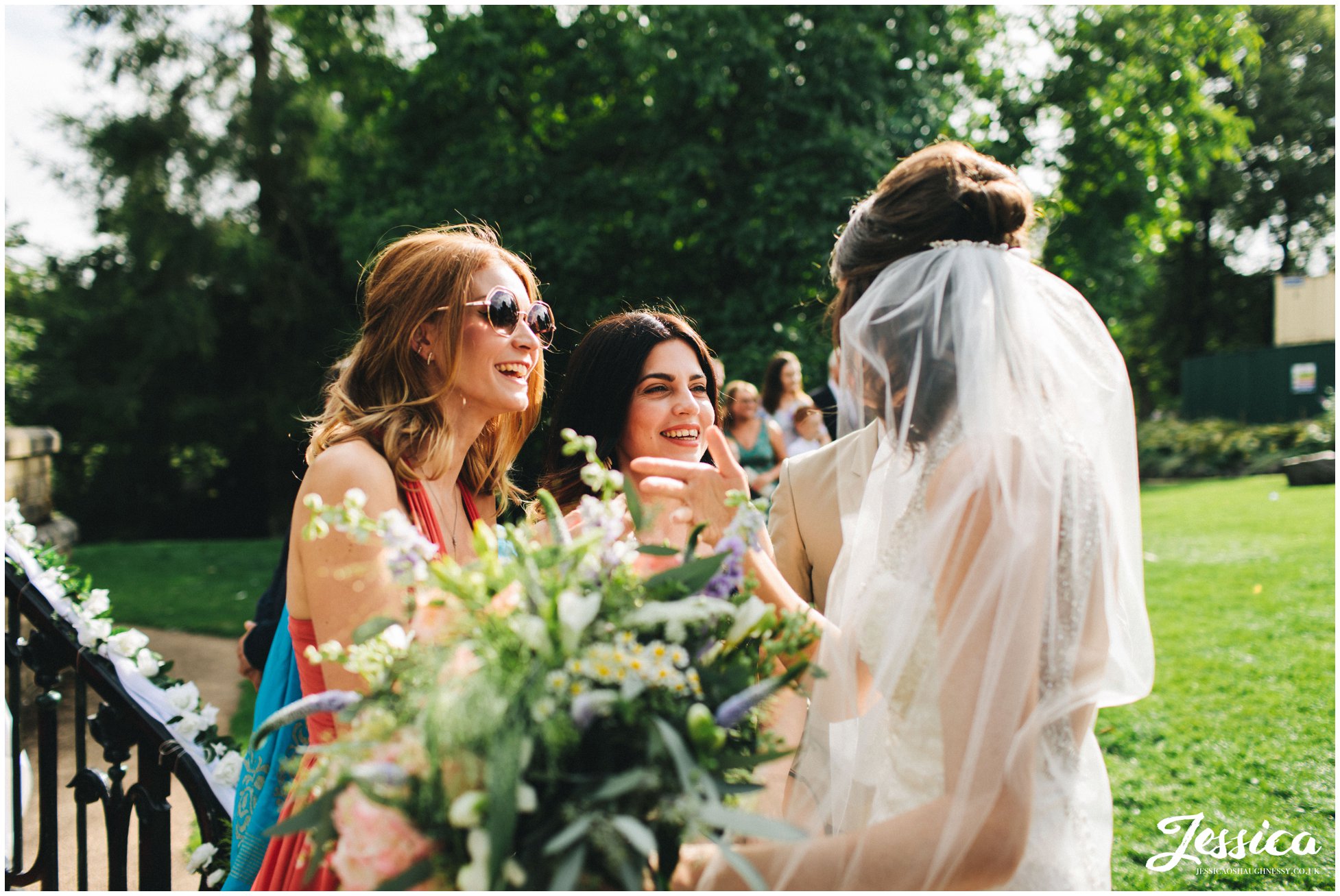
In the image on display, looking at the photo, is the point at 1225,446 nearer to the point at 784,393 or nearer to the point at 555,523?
the point at 784,393

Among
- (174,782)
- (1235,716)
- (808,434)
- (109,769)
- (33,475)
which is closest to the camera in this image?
(109,769)

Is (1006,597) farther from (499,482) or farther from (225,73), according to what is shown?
(225,73)

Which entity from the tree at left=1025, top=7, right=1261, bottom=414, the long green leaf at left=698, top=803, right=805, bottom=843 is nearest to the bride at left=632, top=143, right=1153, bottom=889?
the long green leaf at left=698, top=803, right=805, bottom=843

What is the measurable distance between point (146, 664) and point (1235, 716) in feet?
18.7

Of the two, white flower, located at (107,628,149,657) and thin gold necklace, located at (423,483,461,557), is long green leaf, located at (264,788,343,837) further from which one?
white flower, located at (107,628,149,657)

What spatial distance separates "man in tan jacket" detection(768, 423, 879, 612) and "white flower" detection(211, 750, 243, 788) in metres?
1.96

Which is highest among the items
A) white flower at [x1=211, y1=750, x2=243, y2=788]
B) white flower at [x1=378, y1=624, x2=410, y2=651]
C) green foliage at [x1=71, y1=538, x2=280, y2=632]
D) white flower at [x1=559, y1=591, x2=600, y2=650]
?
white flower at [x1=559, y1=591, x2=600, y2=650]

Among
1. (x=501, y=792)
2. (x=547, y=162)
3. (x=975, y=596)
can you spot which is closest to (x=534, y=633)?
(x=501, y=792)

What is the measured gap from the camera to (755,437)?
7398mm

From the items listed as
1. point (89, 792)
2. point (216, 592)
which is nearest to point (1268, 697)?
point (89, 792)

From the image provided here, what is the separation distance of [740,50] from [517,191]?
3904mm

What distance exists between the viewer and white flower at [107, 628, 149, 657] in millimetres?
Answer: 2973

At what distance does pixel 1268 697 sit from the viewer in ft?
17.7

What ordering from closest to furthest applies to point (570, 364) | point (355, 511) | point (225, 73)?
point (355, 511), point (570, 364), point (225, 73)
